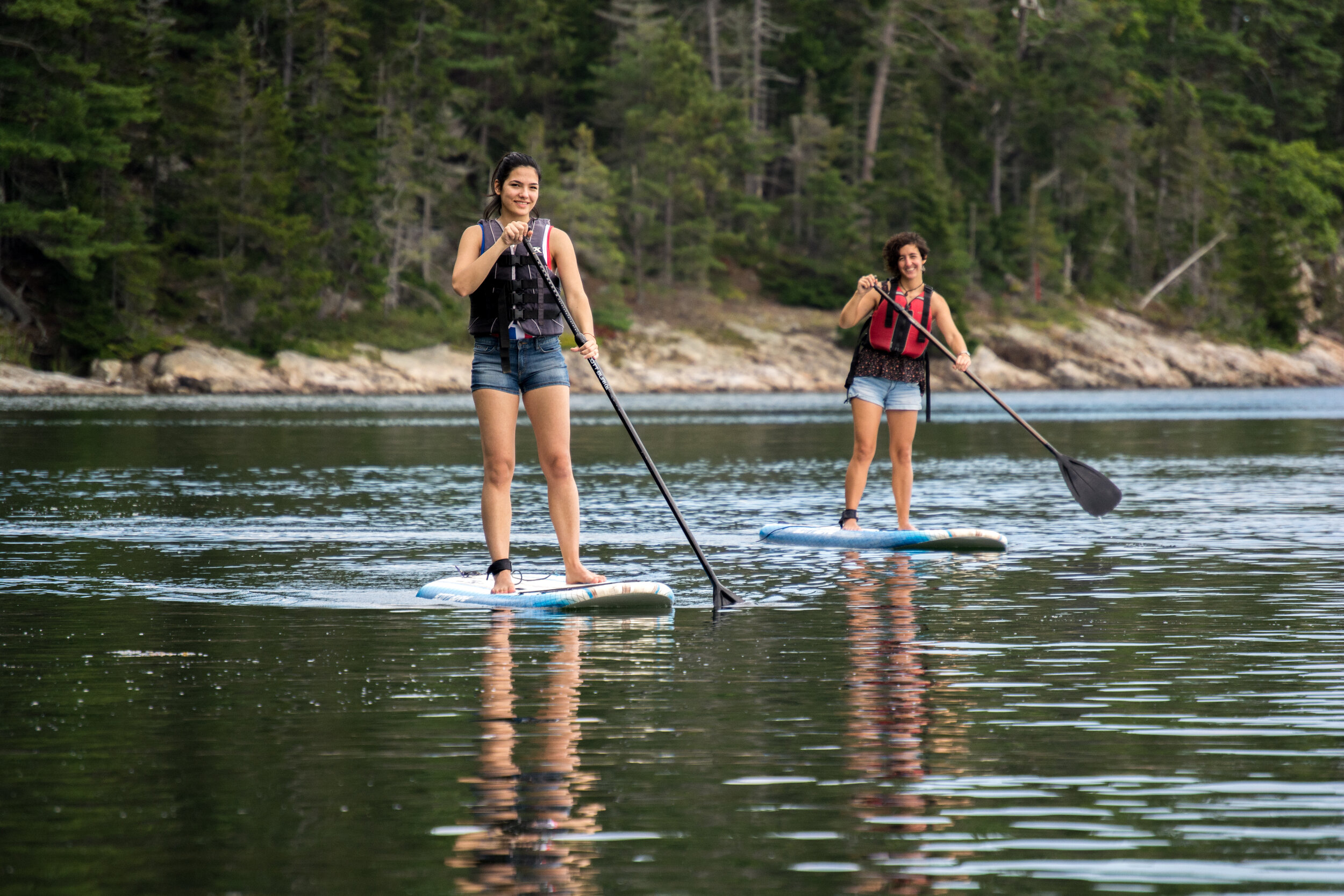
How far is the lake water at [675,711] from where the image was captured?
14.7 feet

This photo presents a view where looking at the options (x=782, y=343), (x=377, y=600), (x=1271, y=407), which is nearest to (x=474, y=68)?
(x=782, y=343)

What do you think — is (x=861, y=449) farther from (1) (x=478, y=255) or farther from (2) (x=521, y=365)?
(1) (x=478, y=255)

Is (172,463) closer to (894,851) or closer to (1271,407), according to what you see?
(894,851)

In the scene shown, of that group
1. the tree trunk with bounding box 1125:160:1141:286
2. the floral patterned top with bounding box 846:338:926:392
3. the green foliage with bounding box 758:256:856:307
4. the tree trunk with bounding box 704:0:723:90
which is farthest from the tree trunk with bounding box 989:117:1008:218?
the floral patterned top with bounding box 846:338:926:392

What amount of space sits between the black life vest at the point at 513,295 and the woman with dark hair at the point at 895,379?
426 cm

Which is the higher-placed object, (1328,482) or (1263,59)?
(1263,59)

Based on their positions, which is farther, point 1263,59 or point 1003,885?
point 1263,59

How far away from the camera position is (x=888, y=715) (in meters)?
6.36

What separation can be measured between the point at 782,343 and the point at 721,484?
53.9 meters

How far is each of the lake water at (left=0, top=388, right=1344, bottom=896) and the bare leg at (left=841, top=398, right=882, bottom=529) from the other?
2.75ft

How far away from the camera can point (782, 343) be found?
238ft

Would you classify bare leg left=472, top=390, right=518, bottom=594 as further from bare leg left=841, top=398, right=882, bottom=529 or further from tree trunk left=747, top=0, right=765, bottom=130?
tree trunk left=747, top=0, right=765, bottom=130

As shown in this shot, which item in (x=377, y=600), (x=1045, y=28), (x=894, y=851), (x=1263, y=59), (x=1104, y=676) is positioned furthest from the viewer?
(x=1263, y=59)

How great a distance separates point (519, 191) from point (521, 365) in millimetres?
912
